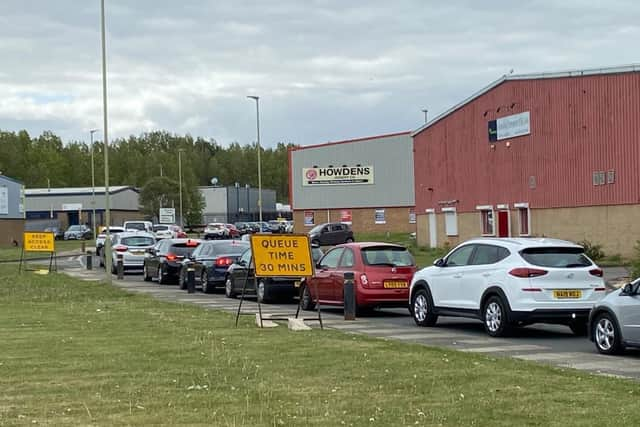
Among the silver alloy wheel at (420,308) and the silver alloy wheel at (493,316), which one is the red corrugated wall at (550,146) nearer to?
the silver alloy wheel at (420,308)

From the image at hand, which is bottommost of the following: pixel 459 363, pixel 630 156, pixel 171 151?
pixel 459 363

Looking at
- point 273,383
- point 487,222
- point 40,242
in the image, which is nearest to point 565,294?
point 273,383

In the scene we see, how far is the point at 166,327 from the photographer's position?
16938 mm

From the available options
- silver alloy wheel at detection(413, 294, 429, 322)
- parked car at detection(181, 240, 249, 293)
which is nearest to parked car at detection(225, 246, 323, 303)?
parked car at detection(181, 240, 249, 293)

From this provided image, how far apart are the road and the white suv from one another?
39 centimetres

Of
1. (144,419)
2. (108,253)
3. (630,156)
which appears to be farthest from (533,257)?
(630,156)

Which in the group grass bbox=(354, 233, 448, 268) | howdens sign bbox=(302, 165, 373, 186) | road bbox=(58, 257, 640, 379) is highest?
howdens sign bbox=(302, 165, 373, 186)

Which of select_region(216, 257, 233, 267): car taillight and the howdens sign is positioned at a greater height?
the howdens sign

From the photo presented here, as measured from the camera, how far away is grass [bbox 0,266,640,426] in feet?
28.8

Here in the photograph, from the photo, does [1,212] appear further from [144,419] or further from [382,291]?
[144,419]

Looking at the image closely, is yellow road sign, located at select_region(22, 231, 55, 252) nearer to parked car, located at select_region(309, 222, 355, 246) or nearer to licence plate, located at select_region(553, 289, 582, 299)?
licence plate, located at select_region(553, 289, 582, 299)

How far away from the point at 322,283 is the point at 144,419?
1439 cm

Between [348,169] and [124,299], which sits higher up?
[348,169]

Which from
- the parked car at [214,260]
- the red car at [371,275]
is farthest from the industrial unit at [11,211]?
the red car at [371,275]
